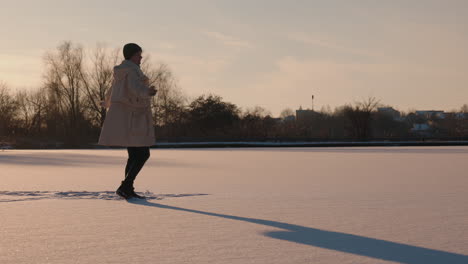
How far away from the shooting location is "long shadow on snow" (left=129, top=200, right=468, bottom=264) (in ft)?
10.3

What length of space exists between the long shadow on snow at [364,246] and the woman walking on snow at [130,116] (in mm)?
2102

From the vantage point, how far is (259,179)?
8875 mm

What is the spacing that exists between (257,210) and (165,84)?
43084 mm

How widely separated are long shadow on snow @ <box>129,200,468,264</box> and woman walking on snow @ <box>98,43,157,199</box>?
2.10m

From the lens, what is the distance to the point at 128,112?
604 cm

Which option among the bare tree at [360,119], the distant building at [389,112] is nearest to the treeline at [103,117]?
the bare tree at [360,119]

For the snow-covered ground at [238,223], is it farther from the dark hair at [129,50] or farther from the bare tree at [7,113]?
the bare tree at [7,113]

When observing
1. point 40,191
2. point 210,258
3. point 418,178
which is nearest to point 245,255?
point 210,258

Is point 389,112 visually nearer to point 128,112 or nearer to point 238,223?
point 128,112

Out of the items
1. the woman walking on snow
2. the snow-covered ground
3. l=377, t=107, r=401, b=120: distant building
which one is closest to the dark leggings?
the woman walking on snow

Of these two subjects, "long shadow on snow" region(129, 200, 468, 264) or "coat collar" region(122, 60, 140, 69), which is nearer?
"long shadow on snow" region(129, 200, 468, 264)

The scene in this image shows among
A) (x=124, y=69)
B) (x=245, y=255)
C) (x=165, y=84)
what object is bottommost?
(x=245, y=255)

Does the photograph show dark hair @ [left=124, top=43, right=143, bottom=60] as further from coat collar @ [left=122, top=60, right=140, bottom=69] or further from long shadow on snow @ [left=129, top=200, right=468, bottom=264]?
long shadow on snow @ [left=129, top=200, right=468, bottom=264]

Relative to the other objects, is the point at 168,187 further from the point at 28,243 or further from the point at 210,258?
the point at 210,258
